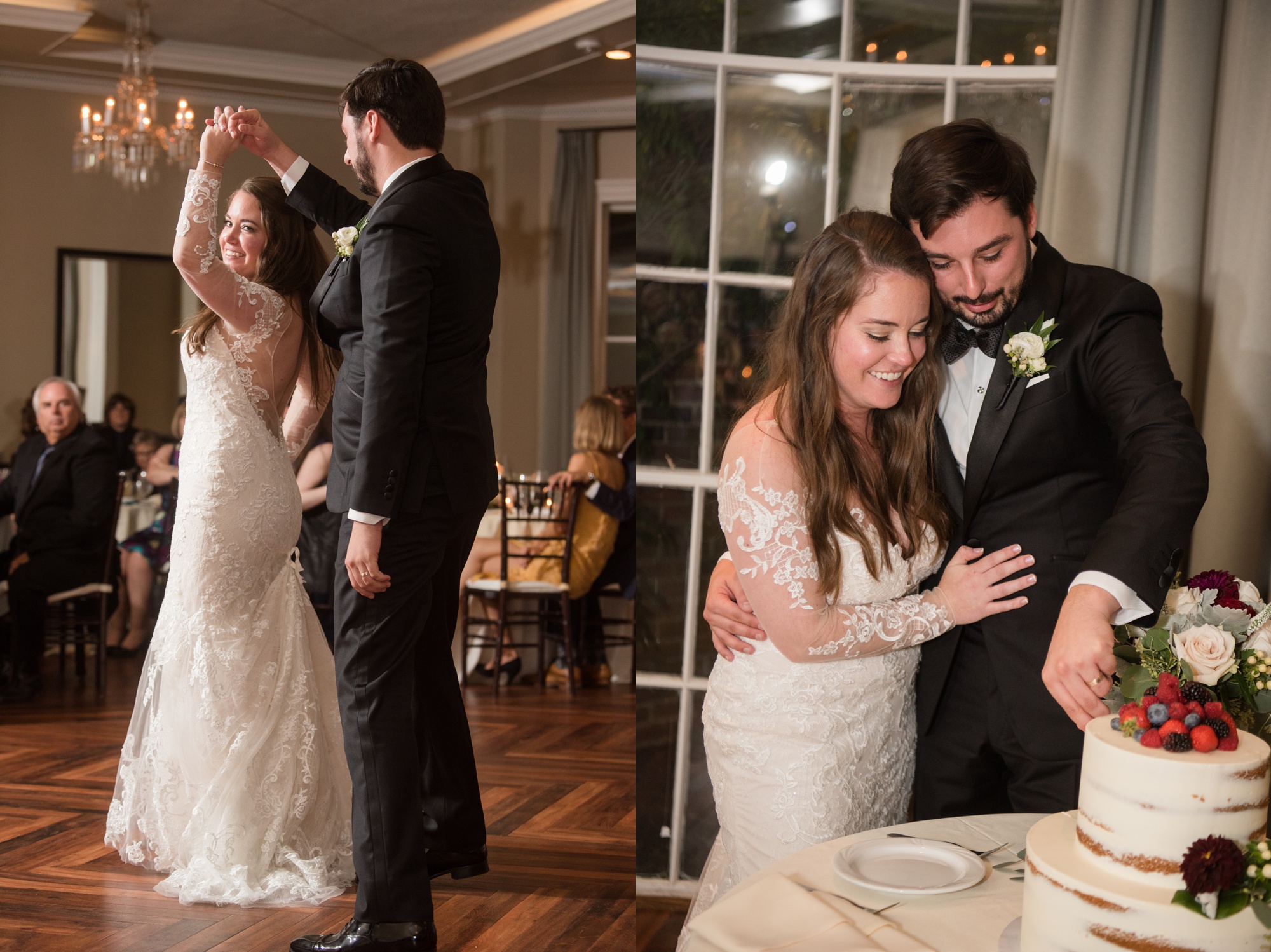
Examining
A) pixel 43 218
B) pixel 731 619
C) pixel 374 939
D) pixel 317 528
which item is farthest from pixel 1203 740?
pixel 43 218

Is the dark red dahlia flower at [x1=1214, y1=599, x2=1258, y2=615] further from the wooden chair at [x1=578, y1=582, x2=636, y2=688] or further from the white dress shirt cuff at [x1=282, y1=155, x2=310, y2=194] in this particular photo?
the wooden chair at [x1=578, y1=582, x2=636, y2=688]

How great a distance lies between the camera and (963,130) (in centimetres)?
173

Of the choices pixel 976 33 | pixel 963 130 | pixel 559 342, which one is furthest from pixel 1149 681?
pixel 559 342

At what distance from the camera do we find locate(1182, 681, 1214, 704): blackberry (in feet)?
3.33

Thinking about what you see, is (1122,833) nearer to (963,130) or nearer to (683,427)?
(963,130)

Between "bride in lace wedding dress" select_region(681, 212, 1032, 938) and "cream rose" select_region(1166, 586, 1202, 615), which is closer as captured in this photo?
"cream rose" select_region(1166, 586, 1202, 615)

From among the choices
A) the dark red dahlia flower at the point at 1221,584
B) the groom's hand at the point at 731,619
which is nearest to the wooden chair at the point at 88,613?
the groom's hand at the point at 731,619

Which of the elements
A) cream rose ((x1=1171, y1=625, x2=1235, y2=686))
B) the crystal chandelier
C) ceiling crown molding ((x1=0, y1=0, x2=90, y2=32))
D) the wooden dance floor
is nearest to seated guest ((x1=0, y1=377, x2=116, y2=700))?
the wooden dance floor

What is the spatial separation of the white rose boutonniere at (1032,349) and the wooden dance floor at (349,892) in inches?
63.6

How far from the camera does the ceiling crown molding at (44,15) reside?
20.9 feet

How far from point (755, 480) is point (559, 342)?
6.77m

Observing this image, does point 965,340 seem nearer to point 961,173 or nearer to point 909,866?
point 961,173

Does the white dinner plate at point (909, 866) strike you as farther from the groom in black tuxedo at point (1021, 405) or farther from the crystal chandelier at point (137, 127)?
the crystal chandelier at point (137, 127)

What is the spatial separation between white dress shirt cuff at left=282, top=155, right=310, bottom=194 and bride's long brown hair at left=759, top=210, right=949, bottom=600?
1559 mm
